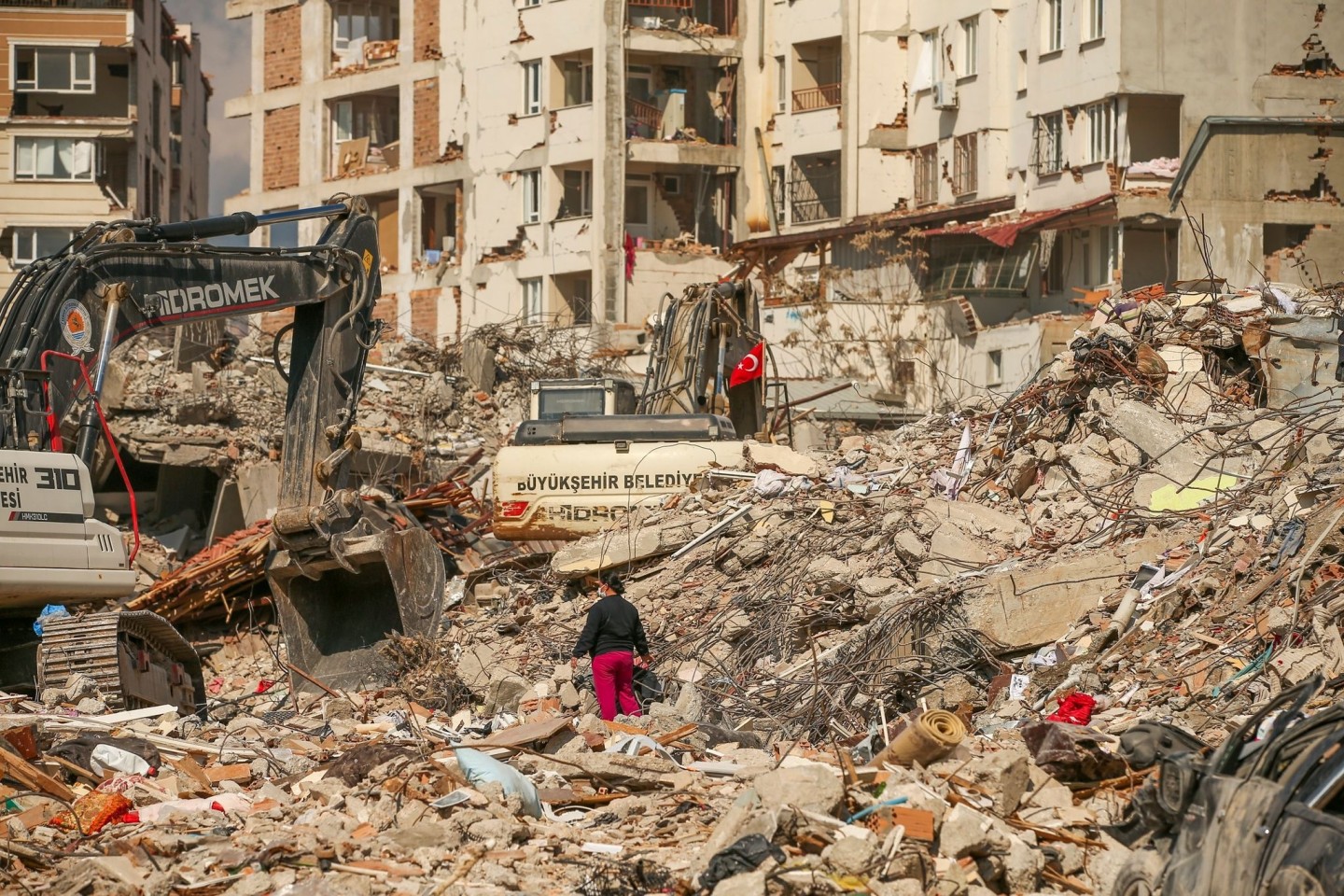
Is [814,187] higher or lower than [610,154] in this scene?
lower

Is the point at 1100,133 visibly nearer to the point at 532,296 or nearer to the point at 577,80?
the point at 577,80

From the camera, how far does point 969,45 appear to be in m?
36.9

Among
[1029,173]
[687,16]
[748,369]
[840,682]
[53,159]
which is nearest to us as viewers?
[840,682]

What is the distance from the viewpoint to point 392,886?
798 cm

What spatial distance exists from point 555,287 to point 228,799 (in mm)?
29411

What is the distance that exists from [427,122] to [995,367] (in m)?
14.3

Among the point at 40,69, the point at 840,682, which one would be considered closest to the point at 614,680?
the point at 840,682

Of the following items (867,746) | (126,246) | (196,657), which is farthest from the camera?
(196,657)

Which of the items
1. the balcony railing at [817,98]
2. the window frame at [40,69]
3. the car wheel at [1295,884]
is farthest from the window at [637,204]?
the car wheel at [1295,884]

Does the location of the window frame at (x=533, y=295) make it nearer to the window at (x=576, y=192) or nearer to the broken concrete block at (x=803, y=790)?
the window at (x=576, y=192)

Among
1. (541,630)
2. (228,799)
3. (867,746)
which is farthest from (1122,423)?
(228,799)

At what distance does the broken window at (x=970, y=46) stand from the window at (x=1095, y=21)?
11.1ft

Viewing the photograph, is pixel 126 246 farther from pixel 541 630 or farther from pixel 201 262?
pixel 541 630

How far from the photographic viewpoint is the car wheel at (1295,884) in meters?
6.06
